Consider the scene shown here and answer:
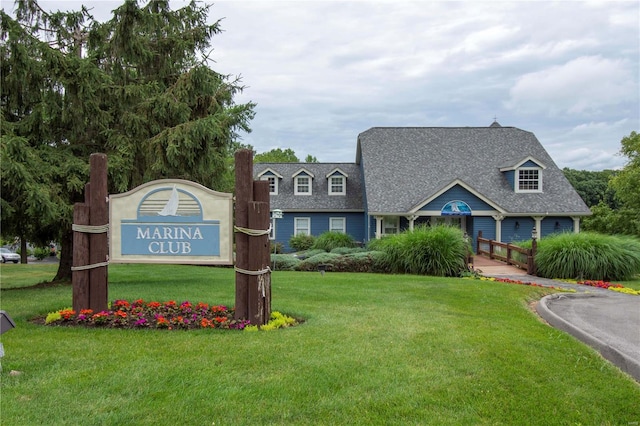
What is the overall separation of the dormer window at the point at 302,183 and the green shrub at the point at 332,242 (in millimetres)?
5455

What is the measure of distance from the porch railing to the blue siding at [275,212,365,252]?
6920 mm

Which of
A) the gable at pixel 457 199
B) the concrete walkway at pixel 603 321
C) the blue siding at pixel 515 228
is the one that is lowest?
the concrete walkway at pixel 603 321

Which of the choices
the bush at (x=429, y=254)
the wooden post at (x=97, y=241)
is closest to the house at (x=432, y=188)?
the bush at (x=429, y=254)

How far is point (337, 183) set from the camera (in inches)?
1197

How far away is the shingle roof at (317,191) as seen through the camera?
29.4m

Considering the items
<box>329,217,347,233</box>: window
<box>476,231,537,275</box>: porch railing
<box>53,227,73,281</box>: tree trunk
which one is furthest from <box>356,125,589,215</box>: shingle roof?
<box>53,227,73,281</box>: tree trunk

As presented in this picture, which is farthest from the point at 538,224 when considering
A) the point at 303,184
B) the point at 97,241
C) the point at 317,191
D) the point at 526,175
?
the point at 97,241


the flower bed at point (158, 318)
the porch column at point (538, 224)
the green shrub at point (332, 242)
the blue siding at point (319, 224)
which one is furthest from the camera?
the blue siding at point (319, 224)

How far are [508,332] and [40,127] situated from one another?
1096 cm

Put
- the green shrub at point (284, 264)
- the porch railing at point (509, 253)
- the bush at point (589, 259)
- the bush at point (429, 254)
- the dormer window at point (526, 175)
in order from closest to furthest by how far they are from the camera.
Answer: the bush at point (429, 254)
the bush at point (589, 259)
the green shrub at point (284, 264)
the porch railing at point (509, 253)
the dormer window at point (526, 175)

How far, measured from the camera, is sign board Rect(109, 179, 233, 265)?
24.1ft

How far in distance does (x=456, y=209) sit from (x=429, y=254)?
9606 millimetres

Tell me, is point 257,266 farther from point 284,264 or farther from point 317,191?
point 317,191

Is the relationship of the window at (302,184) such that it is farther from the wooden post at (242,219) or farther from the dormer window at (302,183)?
the wooden post at (242,219)
